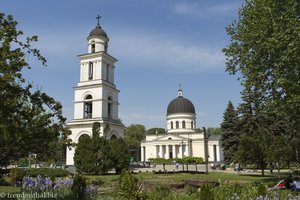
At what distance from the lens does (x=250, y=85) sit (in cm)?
2019

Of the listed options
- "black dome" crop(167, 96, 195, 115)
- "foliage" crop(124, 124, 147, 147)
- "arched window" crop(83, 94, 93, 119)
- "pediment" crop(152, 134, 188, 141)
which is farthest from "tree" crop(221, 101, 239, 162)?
"foliage" crop(124, 124, 147, 147)

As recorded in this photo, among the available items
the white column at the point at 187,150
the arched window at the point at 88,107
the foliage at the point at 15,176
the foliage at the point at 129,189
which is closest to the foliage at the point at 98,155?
the foliage at the point at 15,176

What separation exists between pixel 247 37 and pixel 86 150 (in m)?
20.6

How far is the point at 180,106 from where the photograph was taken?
266 feet

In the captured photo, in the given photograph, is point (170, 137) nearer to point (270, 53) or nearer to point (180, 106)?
point (180, 106)

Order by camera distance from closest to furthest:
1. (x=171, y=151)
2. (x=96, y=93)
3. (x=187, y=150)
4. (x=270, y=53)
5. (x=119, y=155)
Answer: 1. (x=270, y=53)
2. (x=119, y=155)
3. (x=96, y=93)
4. (x=187, y=150)
5. (x=171, y=151)

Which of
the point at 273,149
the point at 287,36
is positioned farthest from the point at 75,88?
the point at 287,36

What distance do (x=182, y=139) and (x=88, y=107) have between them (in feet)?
119

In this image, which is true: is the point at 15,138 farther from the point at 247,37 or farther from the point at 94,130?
the point at 94,130

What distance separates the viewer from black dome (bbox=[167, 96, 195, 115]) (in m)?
80.7

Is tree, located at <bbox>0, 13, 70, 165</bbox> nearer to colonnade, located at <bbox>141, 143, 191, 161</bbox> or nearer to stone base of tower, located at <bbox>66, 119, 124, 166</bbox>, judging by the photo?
stone base of tower, located at <bbox>66, 119, 124, 166</bbox>

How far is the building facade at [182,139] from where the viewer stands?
263ft

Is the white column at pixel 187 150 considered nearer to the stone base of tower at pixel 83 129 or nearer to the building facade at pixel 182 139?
the building facade at pixel 182 139

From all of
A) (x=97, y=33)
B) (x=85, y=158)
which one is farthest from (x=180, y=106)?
(x=85, y=158)
